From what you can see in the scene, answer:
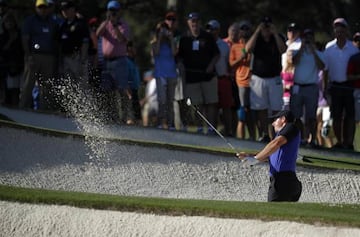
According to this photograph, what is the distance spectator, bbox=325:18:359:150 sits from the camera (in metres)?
17.8

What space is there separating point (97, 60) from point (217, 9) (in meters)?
14.3

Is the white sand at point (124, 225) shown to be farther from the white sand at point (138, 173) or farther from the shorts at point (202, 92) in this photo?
the shorts at point (202, 92)

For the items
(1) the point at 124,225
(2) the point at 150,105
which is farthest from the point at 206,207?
(2) the point at 150,105

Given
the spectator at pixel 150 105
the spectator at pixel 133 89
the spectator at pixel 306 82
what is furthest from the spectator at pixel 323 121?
the spectator at pixel 150 105

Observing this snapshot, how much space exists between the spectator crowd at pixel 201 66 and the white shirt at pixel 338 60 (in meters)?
0.02

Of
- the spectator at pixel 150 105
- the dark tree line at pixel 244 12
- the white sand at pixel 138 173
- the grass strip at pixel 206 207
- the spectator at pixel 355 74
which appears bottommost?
the spectator at pixel 150 105

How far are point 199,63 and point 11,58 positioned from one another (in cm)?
330

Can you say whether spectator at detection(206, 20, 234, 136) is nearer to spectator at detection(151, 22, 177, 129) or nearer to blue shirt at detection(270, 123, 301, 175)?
spectator at detection(151, 22, 177, 129)

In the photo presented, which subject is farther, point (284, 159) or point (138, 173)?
point (138, 173)

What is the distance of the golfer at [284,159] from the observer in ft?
40.1

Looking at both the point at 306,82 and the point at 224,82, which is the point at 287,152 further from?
the point at 224,82

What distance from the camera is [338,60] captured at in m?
17.9

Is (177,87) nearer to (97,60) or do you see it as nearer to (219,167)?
(97,60)

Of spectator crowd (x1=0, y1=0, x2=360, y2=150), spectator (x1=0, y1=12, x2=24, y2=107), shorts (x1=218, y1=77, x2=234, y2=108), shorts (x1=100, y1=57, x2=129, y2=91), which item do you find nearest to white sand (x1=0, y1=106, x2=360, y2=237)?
spectator crowd (x1=0, y1=0, x2=360, y2=150)
